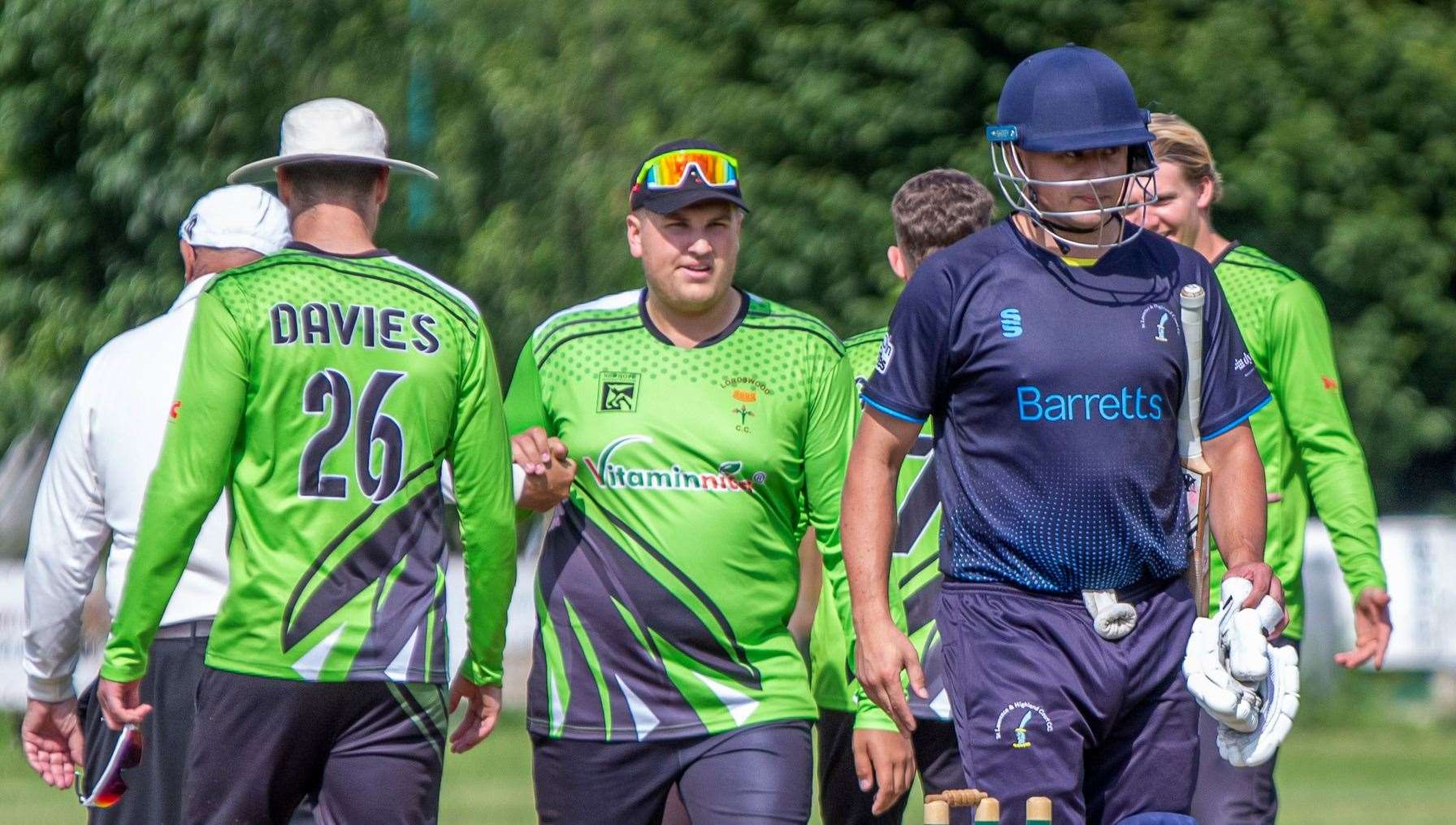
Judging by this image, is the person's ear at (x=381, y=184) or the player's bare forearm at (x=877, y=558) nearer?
the player's bare forearm at (x=877, y=558)

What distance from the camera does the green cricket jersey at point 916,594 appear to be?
6594mm

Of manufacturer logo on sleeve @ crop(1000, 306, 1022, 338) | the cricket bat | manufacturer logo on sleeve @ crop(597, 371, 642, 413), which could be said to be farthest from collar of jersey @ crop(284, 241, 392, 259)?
the cricket bat

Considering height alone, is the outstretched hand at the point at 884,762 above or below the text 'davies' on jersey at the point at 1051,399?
below

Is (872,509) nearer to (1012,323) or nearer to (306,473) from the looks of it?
(1012,323)

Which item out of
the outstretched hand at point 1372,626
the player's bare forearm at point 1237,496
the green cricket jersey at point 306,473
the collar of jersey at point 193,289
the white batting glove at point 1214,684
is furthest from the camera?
the outstretched hand at point 1372,626

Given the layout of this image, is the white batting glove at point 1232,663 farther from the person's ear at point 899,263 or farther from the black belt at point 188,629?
the black belt at point 188,629

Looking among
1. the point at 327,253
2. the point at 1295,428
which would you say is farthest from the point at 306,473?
the point at 1295,428

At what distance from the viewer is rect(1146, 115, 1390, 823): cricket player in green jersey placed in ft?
22.2

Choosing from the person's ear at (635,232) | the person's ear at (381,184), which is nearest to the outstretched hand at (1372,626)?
the person's ear at (635,232)

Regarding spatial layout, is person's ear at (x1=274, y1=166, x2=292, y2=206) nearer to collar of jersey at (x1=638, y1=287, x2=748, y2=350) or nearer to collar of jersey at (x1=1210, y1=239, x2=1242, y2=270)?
collar of jersey at (x1=638, y1=287, x2=748, y2=350)

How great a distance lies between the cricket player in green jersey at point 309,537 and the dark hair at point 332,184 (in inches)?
2.5

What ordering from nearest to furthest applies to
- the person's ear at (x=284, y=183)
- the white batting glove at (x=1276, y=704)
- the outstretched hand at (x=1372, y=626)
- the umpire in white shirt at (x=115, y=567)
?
the white batting glove at (x=1276, y=704), the person's ear at (x=284, y=183), the umpire in white shirt at (x=115, y=567), the outstretched hand at (x=1372, y=626)

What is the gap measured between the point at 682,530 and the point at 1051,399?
129 centimetres

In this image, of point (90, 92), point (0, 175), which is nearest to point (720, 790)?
point (90, 92)
